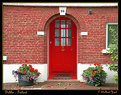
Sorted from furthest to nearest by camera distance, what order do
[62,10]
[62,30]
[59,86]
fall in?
[62,30] < [62,10] < [59,86]

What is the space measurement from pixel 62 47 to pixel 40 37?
1363 mm

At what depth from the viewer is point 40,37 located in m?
6.32

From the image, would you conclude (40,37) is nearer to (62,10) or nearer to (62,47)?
(62,47)

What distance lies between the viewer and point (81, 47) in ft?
20.7

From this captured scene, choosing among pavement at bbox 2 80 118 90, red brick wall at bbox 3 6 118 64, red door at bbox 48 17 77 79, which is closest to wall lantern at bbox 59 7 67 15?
red brick wall at bbox 3 6 118 64

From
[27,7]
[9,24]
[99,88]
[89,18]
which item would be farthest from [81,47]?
[9,24]

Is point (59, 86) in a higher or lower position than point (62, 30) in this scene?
lower

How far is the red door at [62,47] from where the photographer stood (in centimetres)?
697

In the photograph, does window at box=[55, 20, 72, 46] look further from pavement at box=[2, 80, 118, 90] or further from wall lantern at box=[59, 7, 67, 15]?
pavement at box=[2, 80, 118, 90]

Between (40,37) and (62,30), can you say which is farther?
(62,30)

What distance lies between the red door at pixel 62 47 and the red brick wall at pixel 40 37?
0.72 m

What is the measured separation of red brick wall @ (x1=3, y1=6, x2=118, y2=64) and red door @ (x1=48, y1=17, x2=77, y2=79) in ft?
2.35

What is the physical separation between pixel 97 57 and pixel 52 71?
2.44 m

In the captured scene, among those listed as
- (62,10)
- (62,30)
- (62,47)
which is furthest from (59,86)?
(62,10)
